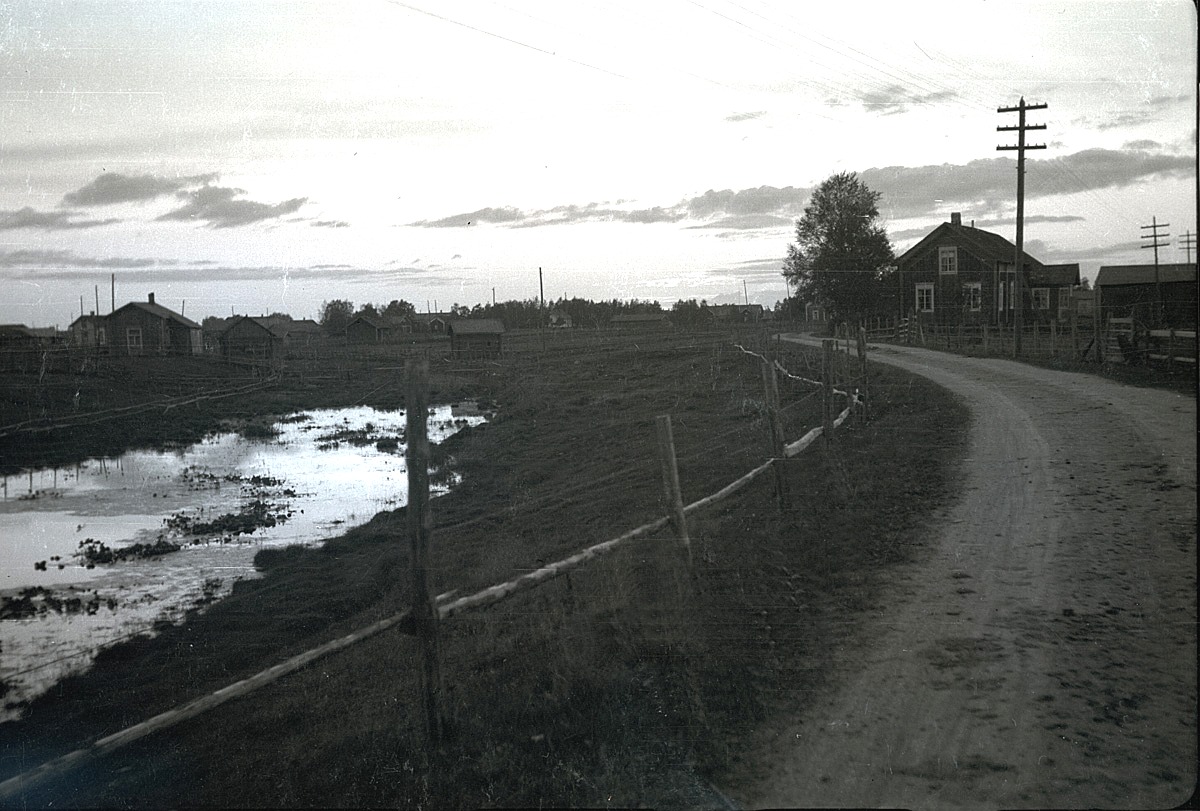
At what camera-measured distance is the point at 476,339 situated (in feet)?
207

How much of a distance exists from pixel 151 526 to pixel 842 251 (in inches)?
1856

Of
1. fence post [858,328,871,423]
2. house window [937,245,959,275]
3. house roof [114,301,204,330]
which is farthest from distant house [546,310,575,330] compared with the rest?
fence post [858,328,871,423]

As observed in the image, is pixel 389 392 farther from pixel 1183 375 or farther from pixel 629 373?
pixel 1183 375

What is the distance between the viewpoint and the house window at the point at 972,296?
49.3 m

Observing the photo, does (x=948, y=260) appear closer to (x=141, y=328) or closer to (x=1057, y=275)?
(x=1057, y=275)

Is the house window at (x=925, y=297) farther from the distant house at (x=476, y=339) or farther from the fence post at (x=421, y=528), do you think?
the fence post at (x=421, y=528)

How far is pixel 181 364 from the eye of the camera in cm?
5434

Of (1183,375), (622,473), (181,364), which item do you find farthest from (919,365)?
(181,364)

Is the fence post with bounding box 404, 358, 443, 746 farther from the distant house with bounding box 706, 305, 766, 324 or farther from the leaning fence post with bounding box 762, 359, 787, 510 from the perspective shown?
the distant house with bounding box 706, 305, 766, 324

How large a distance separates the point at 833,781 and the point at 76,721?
26.3 ft

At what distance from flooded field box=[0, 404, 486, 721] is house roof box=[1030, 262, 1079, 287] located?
39974 millimetres

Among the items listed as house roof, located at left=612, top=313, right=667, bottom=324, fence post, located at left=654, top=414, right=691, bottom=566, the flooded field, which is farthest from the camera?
house roof, located at left=612, top=313, right=667, bottom=324

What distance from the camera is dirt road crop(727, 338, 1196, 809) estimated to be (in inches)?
180

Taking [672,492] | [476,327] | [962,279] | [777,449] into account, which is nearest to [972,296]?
[962,279]
